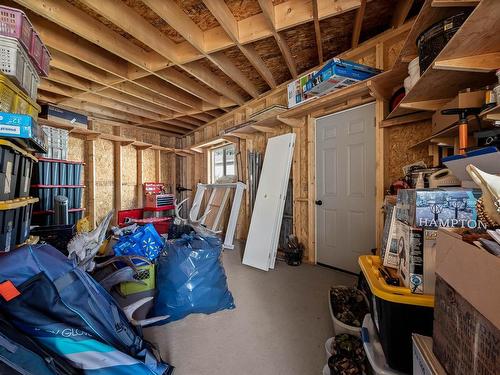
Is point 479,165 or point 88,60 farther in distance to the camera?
point 88,60

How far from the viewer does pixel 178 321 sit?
73.6 inches

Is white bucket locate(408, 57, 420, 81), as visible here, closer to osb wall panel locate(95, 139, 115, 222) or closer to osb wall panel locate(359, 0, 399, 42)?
osb wall panel locate(359, 0, 399, 42)

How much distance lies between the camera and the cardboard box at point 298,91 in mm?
2762

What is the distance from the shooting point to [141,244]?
2.16m

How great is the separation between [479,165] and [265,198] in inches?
99.7

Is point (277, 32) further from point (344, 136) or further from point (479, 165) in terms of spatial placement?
point (479, 165)

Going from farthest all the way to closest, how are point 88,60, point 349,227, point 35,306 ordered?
point 349,227, point 88,60, point 35,306

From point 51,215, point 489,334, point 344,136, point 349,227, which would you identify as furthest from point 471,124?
point 51,215

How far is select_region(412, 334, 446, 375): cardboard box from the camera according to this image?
702mm

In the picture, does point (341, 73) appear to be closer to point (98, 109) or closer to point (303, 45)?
point (303, 45)

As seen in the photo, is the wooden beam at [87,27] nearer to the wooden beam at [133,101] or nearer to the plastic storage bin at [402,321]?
the wooden beam at [133,101]

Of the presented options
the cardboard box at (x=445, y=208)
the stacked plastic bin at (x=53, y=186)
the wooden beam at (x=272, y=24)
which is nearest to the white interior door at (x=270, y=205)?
the wooden beam at (x=272, y=24)

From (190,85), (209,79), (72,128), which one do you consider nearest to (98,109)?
(72,128)

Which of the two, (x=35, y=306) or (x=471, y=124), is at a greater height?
(x=471, y=124)
